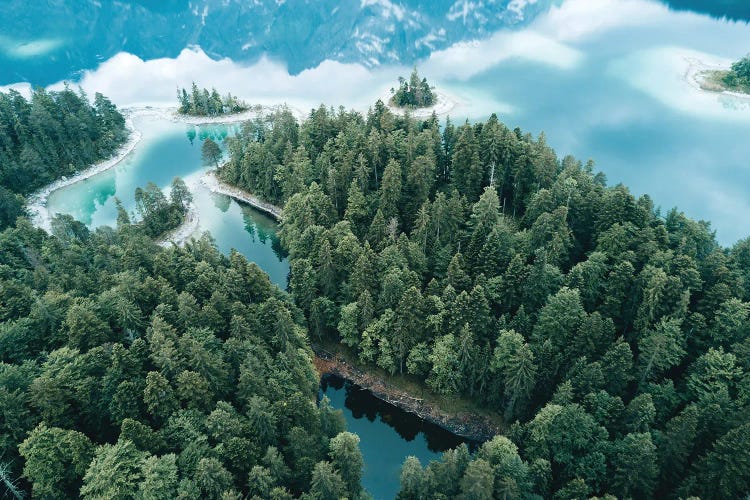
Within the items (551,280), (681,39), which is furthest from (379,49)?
(551,280)

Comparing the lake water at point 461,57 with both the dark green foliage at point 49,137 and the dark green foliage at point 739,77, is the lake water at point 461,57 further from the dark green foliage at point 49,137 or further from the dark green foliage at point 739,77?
the dark green foliage at point 49,137

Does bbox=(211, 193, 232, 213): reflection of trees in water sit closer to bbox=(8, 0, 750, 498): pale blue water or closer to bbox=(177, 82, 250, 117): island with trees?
bbox=(8, 0, 750, 498): pale blue water

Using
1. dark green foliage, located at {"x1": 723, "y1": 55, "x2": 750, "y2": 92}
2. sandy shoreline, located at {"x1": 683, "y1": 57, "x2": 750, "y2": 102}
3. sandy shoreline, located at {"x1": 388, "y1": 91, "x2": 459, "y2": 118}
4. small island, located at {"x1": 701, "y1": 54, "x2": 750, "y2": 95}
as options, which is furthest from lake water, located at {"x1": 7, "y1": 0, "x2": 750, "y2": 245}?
dark green foliage, located at {"x1": 723, "y1": 55, "x2": 750, "y2": 92}

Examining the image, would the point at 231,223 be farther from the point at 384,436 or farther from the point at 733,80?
the point at 733,80

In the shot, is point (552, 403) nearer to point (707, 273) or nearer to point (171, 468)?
point (707, 273)

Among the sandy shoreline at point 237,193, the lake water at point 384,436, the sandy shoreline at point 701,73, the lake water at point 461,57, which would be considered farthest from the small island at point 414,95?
the lake water at point 384,436

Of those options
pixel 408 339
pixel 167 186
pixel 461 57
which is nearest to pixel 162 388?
pixel 408 339
